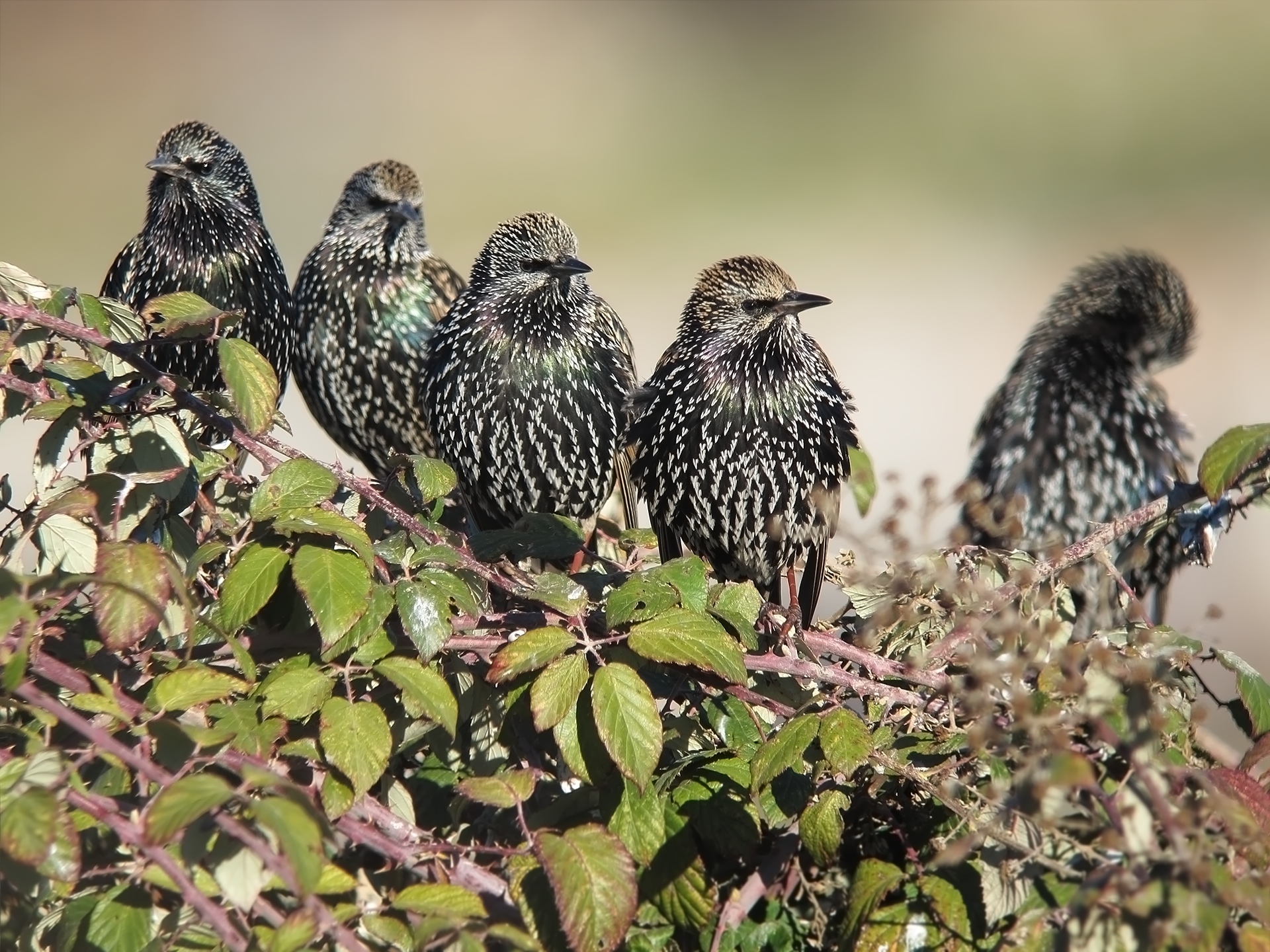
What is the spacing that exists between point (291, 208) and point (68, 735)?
439 inches

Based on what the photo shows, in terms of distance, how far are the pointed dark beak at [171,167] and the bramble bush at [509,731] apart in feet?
4.96

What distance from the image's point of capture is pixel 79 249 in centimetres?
1162

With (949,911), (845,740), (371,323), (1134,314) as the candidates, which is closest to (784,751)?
(845,740)

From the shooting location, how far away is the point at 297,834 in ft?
5.30

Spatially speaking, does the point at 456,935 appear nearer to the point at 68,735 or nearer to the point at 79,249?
the point at 68,735

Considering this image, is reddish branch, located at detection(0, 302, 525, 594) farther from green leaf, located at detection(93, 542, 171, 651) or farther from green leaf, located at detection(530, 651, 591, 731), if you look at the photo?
green leaf, located at detection(93, 542, 171, 651)

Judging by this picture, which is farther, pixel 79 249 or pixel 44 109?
pixel 44 109

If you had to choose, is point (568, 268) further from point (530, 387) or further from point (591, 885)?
point (591, 885)

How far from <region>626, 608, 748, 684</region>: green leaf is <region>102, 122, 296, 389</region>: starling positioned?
1893mm

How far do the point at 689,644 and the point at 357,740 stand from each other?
0.43m

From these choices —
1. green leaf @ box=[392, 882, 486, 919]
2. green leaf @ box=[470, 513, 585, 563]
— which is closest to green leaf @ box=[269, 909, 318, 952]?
green leaf @ box=[392, 882, 486, 919]

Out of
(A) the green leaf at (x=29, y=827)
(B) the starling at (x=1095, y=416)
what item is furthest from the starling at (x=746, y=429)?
(A) the green leaf at (x=29, y=827)

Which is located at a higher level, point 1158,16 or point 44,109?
point 1158,16

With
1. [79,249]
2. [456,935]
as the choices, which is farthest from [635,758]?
[79,249]
